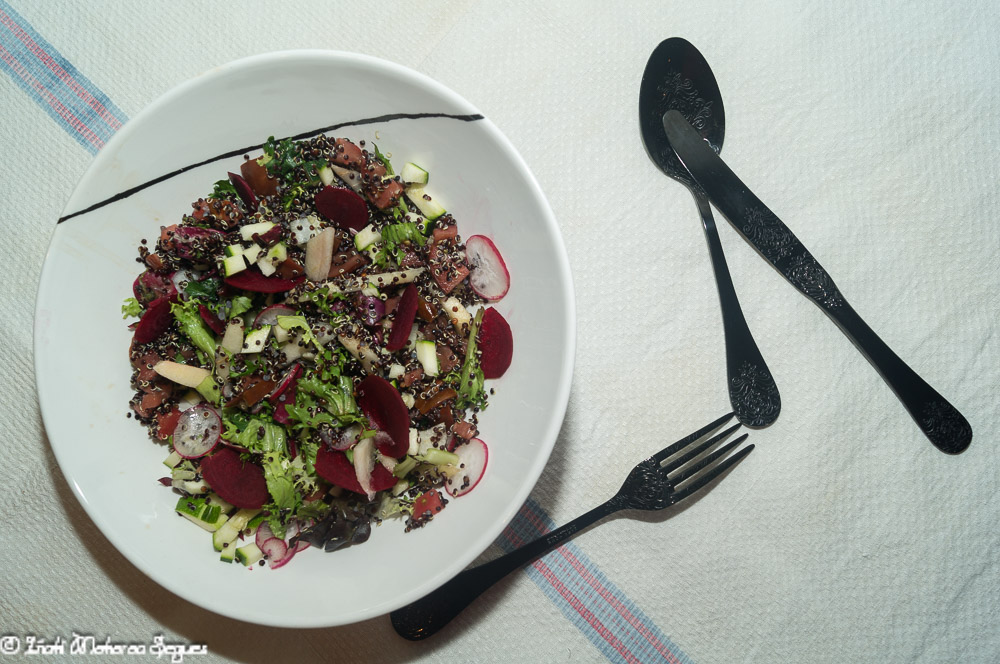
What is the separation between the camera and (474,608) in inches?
60.6

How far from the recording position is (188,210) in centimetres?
140

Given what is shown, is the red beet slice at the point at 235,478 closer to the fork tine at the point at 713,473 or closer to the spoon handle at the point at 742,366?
the fork tine at the point at 713,473

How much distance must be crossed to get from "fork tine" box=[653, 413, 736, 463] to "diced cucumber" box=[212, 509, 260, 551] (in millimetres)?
955

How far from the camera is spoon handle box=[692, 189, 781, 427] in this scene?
5.20ft

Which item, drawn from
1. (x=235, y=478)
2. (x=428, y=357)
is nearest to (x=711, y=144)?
(x=428, y=357)

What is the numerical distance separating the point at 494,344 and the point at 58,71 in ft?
4.49

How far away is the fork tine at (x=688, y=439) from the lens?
151cm

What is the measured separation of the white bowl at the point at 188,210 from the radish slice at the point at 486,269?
0.08ft

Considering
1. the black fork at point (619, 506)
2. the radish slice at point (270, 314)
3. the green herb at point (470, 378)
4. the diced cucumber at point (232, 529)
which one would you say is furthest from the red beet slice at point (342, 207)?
the black fork at point (619, 506)

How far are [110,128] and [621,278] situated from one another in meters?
1.39

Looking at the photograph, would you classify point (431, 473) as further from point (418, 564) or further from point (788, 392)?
point (788, 392)

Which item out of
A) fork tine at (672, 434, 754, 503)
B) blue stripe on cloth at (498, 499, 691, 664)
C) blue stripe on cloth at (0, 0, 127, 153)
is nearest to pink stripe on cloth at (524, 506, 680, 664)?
blue stripe on cloth at (498, 499, 691, 664)

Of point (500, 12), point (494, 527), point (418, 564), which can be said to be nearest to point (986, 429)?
point (494, 527)

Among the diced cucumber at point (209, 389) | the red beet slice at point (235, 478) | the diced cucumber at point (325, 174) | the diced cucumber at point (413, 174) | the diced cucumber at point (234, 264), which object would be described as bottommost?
the red beet slice at point (235, 478)
